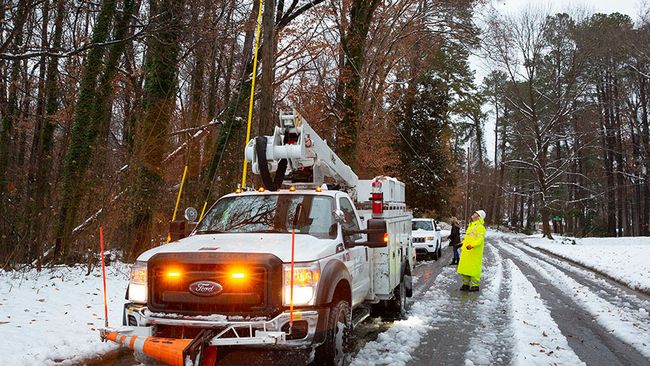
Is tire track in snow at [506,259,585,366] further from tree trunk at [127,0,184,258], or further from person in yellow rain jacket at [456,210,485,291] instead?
tree trunk at [127,0,184,258]

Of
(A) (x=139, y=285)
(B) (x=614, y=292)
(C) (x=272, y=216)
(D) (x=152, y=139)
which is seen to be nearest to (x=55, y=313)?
(A) (x=139, y=285)

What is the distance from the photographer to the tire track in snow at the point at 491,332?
6.54 m

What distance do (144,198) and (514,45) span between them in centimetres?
3647

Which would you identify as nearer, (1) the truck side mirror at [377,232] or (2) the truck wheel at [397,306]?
(1) the truck side mirror at [377,232]

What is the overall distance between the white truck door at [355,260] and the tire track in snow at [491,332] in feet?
4.97

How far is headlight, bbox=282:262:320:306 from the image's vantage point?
4777 mm

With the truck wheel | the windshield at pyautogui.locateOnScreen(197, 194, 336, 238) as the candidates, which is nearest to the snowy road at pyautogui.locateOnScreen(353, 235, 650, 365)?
the truck wheel

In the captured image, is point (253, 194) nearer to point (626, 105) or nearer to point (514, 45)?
point (514, 45)

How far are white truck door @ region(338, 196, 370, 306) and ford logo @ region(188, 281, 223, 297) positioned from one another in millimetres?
1705

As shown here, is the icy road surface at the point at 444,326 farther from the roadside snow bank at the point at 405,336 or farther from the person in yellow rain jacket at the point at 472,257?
the person in yellow rain jacket at the point at 472,257

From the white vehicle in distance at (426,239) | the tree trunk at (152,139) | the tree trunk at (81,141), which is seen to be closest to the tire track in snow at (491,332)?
the tree trunk at (152,139)

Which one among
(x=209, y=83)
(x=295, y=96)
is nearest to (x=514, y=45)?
(x=295, y=96)

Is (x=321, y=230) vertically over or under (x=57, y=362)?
over

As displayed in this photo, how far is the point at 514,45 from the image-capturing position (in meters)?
41.9
